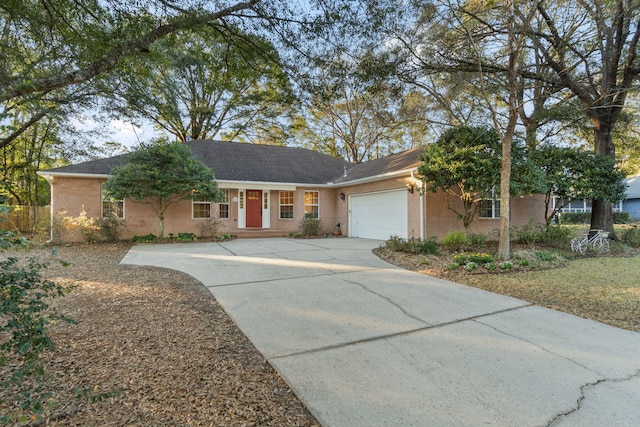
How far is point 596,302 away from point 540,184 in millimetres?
5655

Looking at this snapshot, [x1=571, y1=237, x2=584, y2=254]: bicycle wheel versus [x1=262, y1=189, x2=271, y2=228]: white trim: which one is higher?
[x1=262, y1=189, x2=271, y2=228]: white trim

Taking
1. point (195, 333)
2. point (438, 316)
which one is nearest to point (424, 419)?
point (438, 316)

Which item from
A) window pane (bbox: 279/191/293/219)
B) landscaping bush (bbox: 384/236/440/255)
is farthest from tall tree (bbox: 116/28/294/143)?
landscaping bush (bbox: 384/236/440/255)

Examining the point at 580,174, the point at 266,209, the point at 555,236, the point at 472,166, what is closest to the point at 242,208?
the point at 266,209

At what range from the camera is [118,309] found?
13.6ft

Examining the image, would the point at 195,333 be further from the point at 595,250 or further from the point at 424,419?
the point at 595,250

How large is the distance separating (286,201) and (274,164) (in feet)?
7.83

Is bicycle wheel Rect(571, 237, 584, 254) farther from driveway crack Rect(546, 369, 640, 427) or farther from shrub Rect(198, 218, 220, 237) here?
shrub Rect(198, 218, 220, 237)

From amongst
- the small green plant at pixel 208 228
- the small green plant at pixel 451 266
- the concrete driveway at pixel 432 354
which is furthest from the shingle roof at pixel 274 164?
the concrete driveway at pixel 432 354

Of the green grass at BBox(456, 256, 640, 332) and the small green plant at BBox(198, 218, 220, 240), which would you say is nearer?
the green grass at BBox(456, 256, 640, 332)

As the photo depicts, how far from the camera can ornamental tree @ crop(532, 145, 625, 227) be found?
10.3m

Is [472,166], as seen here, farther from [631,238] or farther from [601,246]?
[631,238]

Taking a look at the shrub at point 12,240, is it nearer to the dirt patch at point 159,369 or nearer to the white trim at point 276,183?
the dirt patch at point 159,369

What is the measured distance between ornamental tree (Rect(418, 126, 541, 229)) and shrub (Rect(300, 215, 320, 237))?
20.4 feet
